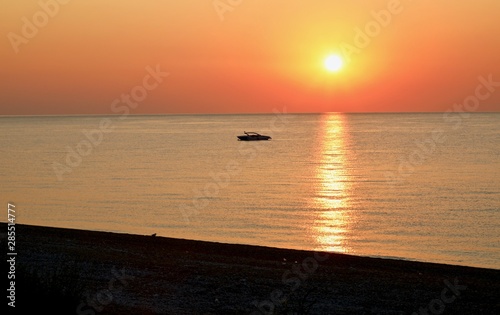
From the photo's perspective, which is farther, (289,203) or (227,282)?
(289,203)

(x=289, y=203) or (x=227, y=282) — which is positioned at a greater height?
(x=289, y=203)

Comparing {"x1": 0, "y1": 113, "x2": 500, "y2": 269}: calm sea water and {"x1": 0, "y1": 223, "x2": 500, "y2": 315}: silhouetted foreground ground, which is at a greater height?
{"x1": 0, "y1": 113, "x2": 500, "y2": 269}: calm sea water

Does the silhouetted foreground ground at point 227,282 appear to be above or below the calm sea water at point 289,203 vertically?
below

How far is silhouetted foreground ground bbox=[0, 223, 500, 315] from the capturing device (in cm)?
1211

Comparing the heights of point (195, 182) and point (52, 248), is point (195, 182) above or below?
above

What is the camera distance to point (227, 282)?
15023mm

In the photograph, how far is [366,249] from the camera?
27172 mm

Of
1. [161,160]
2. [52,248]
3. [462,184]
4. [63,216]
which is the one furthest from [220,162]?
[52,248]

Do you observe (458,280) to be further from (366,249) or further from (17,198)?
(17,198)

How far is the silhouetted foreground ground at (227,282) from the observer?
39.7 feet

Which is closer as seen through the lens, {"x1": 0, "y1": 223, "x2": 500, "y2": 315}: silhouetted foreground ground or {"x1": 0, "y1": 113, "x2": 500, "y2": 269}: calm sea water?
{"x1": 0, "y1": 223, "x2": 500, "y2": 315}: silhouetted foreground ground

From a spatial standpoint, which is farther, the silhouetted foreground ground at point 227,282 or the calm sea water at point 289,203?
the calm sea water at point 289,203

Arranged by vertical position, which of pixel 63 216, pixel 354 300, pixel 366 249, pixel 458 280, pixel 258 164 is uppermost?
pixel 258 164

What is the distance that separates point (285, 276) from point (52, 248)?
6.51 metres
